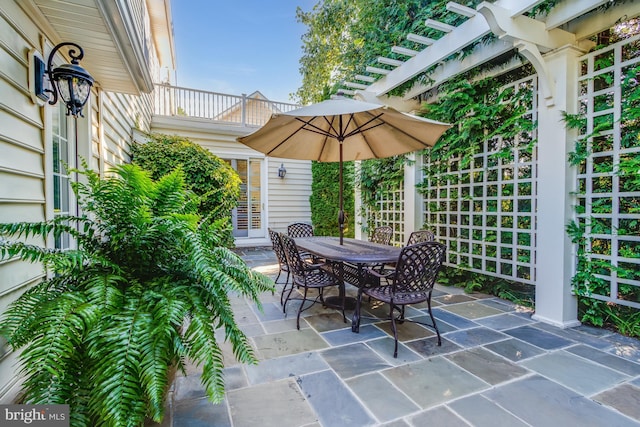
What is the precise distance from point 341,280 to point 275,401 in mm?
1487

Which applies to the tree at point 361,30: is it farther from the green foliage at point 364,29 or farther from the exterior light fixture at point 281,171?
the exterior light fixture at point 281,171

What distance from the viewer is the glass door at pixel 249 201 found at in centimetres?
789

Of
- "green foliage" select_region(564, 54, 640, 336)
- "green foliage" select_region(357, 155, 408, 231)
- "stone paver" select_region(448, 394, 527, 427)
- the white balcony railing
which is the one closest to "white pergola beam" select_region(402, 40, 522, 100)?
"green foliage" select_region(564, 54, 640, 336)

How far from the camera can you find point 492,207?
3994 mm

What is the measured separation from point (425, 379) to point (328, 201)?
6.24 m

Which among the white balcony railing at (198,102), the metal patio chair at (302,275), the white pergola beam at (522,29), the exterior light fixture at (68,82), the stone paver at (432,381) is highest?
the white balcony railing at (198,102)

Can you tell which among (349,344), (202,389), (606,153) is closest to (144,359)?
(202,389)

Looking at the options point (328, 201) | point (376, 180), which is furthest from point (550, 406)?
point (328, 201)

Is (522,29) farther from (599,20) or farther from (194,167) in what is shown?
(194,167)

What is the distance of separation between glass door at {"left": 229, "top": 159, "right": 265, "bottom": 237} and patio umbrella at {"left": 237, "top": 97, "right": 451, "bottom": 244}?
391 cm

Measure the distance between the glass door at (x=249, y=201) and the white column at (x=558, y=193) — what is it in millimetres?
6213

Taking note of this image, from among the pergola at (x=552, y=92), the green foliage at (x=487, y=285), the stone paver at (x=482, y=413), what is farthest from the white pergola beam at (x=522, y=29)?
the stone paver at (x=482, y=413)

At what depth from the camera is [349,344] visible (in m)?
2.63

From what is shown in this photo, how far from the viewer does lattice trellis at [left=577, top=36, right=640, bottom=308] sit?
8.87ft
